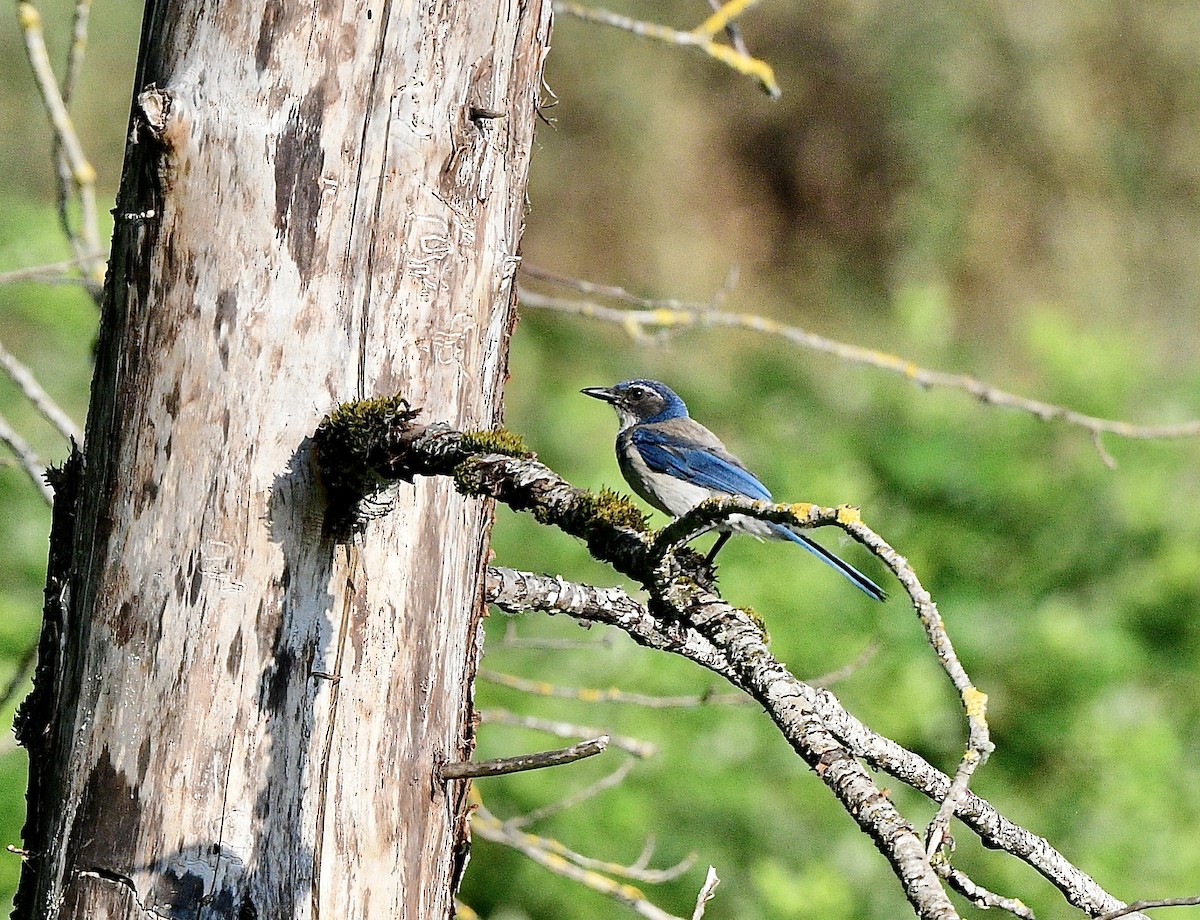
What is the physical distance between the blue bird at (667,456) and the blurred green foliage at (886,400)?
73 cm

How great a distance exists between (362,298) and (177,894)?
866 millimetres

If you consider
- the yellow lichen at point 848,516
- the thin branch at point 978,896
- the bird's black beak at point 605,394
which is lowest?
the thin branch at point 978,896

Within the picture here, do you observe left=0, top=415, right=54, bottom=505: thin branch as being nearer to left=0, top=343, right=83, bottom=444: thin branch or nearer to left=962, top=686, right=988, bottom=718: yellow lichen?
left=0, top=343, right=83, bottom=444: thin branch

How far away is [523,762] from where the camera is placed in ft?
5.97

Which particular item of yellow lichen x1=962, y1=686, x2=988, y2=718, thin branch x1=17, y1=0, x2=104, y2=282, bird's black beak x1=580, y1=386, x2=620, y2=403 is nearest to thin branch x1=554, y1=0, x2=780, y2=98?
thin branch x1=17, y1=0, x2=104, y2=282

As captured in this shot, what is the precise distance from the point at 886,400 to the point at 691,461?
9.59ft

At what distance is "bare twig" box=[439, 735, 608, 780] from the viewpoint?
1.64 metres

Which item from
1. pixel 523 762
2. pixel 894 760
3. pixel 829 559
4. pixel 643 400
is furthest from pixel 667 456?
pixel 523 762

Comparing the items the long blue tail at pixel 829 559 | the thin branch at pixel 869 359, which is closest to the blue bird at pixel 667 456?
the long blue tail at pixel 829 559

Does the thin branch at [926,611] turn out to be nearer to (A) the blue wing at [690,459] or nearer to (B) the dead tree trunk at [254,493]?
(B) the dead tree trunk at [254,493]

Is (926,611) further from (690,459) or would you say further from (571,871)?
(690,459)

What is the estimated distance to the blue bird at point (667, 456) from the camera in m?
4.74

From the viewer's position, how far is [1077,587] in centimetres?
653

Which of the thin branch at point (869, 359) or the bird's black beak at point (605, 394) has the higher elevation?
the bird's black beak at point (605, 394)
